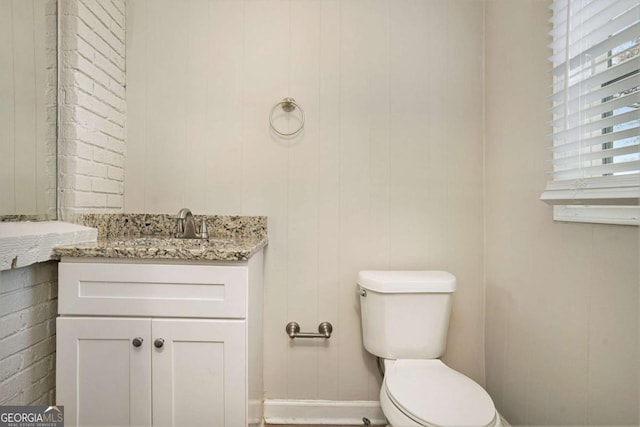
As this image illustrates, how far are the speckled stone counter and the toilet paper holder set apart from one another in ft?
1.44

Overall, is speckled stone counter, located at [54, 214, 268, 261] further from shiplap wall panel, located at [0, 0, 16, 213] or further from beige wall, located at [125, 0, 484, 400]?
shiplap wall panel, located at [0, 0, 16, 213]

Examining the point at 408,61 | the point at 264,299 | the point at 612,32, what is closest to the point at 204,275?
the point at 264,299

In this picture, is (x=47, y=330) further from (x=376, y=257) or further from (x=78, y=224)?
(x=376, y=257)

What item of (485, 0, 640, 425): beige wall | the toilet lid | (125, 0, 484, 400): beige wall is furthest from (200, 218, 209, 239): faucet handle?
(485, 0, 640, 425): beige wall

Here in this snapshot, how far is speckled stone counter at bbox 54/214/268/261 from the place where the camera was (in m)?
1.01

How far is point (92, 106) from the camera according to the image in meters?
1.30

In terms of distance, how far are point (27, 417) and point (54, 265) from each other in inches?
19.7

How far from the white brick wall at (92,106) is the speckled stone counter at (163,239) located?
0.10 metres

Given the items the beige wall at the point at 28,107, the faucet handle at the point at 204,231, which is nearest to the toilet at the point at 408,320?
the faucet handle at the point at 204,231

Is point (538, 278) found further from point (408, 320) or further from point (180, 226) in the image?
point (180, 226)

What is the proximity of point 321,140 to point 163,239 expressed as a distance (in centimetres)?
86

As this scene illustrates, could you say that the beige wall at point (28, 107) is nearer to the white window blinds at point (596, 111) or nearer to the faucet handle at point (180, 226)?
the faucet handle at point (180, 226)

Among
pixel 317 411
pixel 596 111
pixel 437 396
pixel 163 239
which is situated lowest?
pixel 317 411

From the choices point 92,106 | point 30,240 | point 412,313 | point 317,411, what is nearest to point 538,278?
point 412,313
